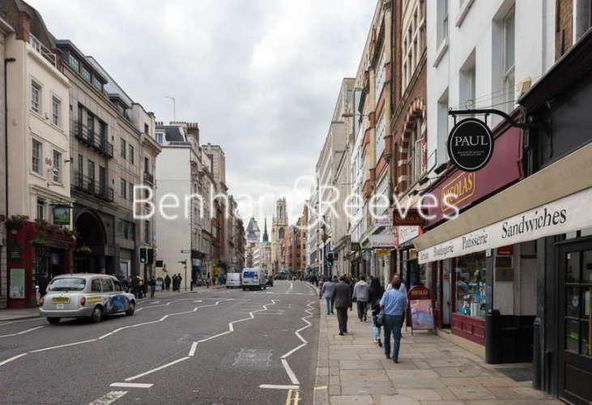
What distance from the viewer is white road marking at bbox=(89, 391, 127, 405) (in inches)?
289

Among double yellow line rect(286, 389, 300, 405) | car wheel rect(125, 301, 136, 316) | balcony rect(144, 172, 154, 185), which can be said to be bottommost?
car wheel rect(125, 301, 136, 316)

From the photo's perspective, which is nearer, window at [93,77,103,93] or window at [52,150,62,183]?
window at [52,150,62,183]

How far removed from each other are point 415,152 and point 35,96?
1893 cm

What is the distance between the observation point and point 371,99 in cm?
3441

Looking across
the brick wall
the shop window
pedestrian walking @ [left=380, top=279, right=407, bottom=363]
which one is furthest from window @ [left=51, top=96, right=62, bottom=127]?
the brick wall

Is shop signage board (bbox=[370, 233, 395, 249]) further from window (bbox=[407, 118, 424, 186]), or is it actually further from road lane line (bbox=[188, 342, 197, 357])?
road lane line (bbox=[188, 342, 197, 357])

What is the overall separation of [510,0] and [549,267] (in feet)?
18.7

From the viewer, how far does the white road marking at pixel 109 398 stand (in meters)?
7.35

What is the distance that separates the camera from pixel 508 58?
36.4ft

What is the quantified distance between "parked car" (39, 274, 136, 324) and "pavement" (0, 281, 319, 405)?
45cm

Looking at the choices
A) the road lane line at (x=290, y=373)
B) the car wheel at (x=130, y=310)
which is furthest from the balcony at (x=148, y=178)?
the road lane line at (x=290, y=373)

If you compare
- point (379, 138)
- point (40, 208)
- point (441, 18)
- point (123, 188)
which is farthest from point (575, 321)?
point (123, 188)

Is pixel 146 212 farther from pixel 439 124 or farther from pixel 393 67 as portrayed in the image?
pixel 439 124

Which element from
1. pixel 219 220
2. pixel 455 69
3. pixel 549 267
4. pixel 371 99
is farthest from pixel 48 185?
pixel 219 220
